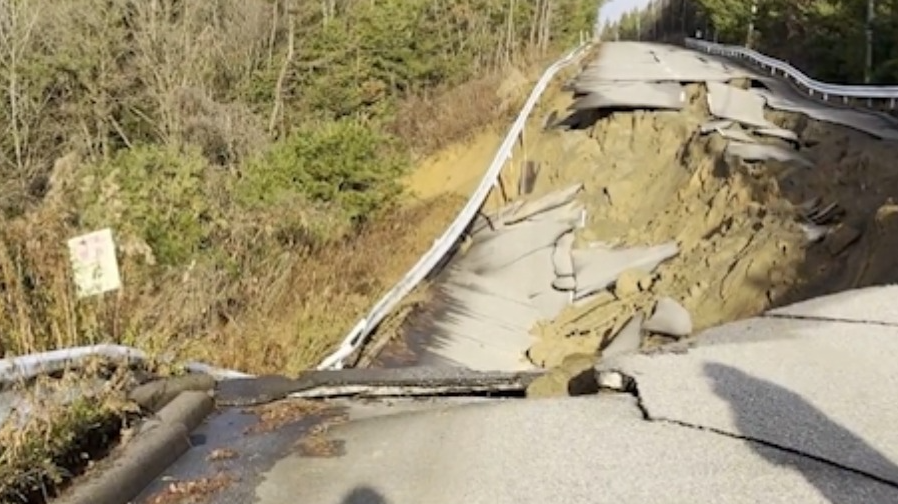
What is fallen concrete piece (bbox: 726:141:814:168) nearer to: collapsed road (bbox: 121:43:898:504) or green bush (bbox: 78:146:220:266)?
collapsed road (bbox: 121:43:898:504)

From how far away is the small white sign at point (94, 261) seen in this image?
6492 millimetres

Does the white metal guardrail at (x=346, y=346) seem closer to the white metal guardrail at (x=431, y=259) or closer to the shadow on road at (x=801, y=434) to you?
the white metal guardrail at (x=431, y=259)

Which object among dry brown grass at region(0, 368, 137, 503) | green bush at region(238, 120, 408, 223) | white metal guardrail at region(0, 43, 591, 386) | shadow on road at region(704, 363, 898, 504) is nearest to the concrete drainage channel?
dry brown grass at region(0, 368, 137, 503)

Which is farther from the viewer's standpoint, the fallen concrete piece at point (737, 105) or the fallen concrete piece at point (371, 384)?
the fallen concrete piece at point (737, 105)

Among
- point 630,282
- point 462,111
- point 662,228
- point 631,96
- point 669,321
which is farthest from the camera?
point 462,111

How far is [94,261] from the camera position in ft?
21.5

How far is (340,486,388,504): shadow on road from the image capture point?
5.04 metres

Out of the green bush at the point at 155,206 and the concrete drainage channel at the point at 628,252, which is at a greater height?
the green bush at the point at 155,206

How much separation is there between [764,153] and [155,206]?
35.8 feet

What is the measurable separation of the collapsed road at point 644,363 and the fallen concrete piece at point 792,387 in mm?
21

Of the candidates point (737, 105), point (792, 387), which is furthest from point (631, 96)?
point (792, 387)

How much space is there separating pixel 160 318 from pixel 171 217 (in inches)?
217

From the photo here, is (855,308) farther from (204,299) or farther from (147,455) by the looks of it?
(147,455)

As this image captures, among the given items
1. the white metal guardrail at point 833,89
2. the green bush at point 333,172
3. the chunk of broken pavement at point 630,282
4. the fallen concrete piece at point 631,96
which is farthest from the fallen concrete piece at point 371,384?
the fallen concrete piece at point 631,96
